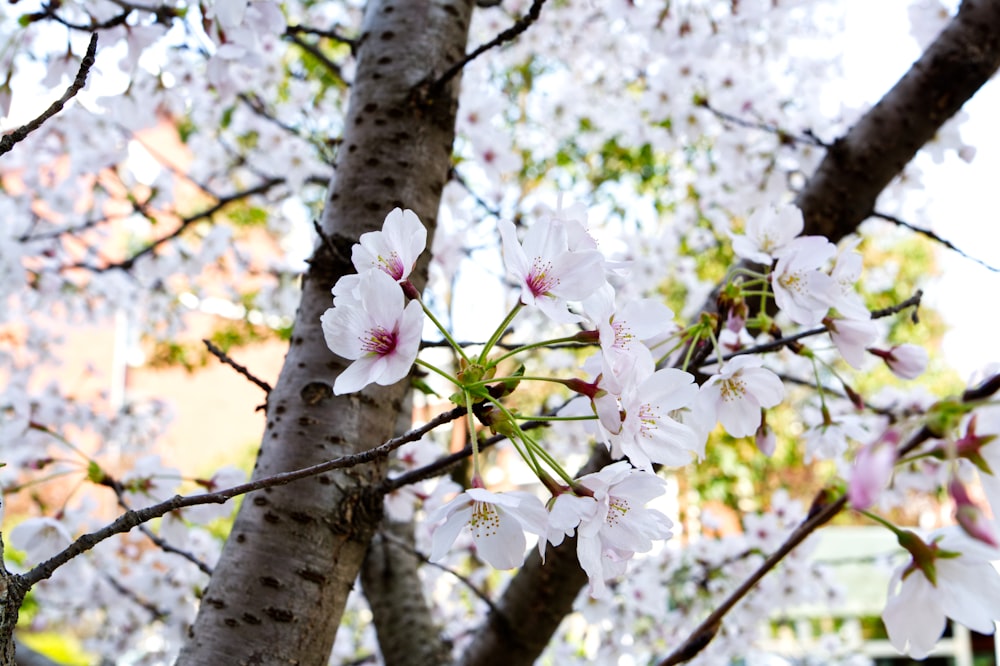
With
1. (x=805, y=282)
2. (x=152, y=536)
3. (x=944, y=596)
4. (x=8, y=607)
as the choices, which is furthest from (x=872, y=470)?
(x=152, y=536)

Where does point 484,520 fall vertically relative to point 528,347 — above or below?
below

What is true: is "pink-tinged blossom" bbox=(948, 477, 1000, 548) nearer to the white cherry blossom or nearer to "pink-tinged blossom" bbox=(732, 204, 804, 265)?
the white cherry blossom

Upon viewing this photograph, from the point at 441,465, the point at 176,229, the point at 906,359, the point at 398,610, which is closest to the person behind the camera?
the point at 441,465

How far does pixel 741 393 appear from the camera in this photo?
864 mm

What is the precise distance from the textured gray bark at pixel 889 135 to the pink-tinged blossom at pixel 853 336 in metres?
0.59

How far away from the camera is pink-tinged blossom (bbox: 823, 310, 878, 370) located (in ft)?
2.89

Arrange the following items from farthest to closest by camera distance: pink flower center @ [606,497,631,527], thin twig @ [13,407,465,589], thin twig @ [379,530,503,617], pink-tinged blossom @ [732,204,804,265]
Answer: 1. thin twig @ [379,530,503,617]
2. pink-tinged blossom @ [732,204,804,265]
3. pink flower center @ [606,497,631,527]
4. thin twig @ [13,407,465,589]

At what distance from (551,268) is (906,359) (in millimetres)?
597

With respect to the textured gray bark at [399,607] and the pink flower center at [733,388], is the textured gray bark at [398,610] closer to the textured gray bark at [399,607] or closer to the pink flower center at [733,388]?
the textured gray bark at [399,607]

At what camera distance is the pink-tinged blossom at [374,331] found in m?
0.62

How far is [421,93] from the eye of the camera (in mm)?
1180

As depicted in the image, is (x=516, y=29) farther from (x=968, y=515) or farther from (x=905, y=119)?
(x=905, y=119)

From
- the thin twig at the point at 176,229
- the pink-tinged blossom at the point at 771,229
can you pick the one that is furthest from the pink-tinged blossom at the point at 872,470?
the thin twig at the point at 176,229

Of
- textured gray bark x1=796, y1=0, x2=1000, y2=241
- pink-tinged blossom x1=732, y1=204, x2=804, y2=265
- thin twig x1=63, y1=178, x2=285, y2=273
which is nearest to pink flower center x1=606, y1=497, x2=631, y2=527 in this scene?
pink-tinged blossom x1=732, y1=204, x2=804, y2=265
